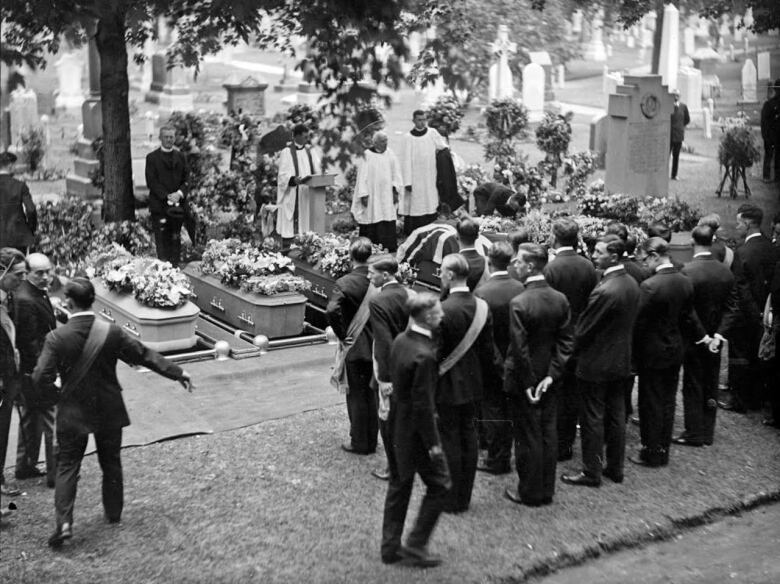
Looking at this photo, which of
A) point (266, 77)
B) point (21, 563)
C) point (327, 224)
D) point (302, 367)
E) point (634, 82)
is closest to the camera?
point (21, 563)

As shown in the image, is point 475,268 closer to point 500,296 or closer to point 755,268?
point 500,296

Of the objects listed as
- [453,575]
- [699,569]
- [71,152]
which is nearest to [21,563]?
[453,575]

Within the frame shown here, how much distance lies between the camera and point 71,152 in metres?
21.4

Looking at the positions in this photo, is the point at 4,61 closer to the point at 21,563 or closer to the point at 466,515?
the point at 21,563

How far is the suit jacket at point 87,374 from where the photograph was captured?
797 centimetres

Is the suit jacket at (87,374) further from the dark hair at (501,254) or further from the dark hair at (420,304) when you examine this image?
the dark hair at (501,254)

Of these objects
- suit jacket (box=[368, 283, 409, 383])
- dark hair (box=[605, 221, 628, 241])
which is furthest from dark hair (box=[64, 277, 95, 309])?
dark hair (box=[605, 221, 628, 241])

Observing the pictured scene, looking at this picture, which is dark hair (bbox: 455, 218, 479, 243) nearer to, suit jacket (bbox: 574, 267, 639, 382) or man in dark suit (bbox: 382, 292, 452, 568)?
suit jacket (bbox: 574, 267, 639, 382)

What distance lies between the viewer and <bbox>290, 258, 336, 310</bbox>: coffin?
1445cm

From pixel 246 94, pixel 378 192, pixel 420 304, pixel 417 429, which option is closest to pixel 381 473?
pixel 417 429

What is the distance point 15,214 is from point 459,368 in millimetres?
7754

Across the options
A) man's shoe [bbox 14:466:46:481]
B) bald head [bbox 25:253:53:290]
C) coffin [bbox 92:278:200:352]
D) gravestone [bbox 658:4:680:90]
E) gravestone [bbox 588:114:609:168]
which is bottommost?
man's shoe [bbox 14:466:46:481]

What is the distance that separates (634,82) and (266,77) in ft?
75.4

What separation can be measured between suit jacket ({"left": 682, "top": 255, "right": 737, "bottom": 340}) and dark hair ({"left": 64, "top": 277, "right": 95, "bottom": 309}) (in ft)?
16.3
